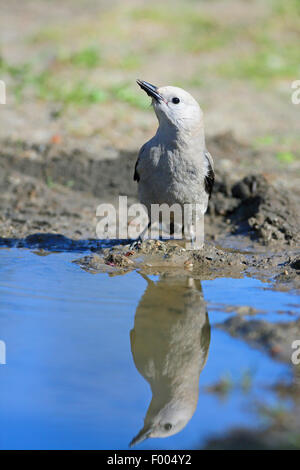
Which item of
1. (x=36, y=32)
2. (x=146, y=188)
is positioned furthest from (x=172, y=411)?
(x=36, y=32)

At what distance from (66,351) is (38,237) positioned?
269cm

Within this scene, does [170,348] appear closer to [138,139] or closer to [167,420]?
[167,420]

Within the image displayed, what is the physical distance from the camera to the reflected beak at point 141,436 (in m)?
3.10

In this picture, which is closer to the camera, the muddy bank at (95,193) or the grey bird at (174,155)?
the grey bird at (174,155)

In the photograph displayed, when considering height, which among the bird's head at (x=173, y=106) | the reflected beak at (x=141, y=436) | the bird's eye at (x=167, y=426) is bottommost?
the reflected beak at (x=141, y=436)

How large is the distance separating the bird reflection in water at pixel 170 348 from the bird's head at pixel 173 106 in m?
1.34

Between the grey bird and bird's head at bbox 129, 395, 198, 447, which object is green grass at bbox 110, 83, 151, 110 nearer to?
the grey bird

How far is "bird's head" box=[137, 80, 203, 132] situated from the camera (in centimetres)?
554

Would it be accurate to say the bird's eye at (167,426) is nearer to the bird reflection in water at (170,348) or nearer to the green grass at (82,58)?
the bird reflection in water at (170,348)

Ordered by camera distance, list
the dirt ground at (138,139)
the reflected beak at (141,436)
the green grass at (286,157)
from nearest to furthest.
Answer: the reflected beak at (141,436)
the dirt ground at (138,139)
the green grass at (286,157)

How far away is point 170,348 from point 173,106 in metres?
2.30

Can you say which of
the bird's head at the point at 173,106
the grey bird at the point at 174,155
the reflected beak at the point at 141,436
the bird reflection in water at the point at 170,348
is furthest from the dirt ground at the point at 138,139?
the bird's head at the point at 173,106

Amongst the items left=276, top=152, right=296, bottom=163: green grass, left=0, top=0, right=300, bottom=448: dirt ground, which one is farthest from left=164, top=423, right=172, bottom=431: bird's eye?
left=276, top=152, right=296, bottom=163: green grass
